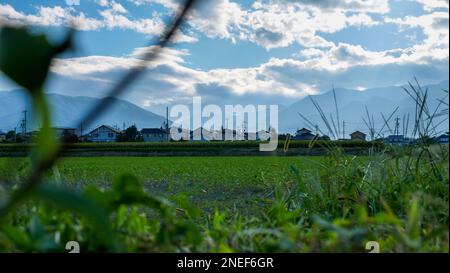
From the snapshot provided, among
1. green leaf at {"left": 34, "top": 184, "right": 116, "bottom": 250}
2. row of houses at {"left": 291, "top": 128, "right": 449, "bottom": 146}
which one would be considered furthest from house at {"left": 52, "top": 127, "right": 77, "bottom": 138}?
row of houses at {"left": 291, "top": 128, "right": 449, "bottom": 146}

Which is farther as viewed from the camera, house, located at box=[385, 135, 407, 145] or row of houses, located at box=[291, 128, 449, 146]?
house, located at box=[385, 135, 407, 145]

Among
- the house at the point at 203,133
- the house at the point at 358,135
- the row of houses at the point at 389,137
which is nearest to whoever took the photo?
the house at the point at 203,133

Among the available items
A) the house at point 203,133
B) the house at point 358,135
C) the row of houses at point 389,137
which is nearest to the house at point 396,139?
the row of houses at point 389,137

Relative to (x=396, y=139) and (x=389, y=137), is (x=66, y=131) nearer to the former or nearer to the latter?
(x=396, y=139)

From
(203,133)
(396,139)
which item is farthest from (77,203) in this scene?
(396,139)

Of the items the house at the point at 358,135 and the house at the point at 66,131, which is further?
the house at the point at 358,135

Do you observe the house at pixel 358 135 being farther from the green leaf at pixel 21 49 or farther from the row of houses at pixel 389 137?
the green leaf at pixel 21 49

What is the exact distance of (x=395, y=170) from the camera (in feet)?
7.64

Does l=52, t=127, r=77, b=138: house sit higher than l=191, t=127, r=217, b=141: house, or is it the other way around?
l=191, t=127, r=217, b=141: house

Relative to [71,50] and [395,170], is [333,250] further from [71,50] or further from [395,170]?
[395,170]

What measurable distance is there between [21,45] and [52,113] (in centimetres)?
7

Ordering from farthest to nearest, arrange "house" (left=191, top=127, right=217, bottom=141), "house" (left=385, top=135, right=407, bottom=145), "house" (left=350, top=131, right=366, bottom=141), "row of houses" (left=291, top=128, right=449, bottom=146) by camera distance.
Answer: "house" (left=350, top=131, right=366, bottom=141), "house" (left=385, top=135, right=407, bottom=145), "row of houses" (left=291, top=128, right=449, bottom=146), "house" (left=191, top=127, right=217, bottom=141)

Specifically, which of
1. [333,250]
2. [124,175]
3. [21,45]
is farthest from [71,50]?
[333,250]

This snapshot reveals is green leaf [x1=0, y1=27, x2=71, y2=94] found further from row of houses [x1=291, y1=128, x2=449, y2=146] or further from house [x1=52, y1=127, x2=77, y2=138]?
row of houses [x1=291, y1=128, x2=449, y2=146]
